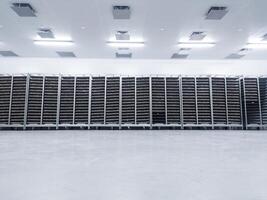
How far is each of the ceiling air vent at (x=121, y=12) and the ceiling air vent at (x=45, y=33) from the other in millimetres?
2860

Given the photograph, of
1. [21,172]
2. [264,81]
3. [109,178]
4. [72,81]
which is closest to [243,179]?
[109,178]

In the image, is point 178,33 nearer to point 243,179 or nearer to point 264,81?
point 264,81

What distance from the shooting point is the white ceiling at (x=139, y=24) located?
21.0 ft

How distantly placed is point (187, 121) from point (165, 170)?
9.49m

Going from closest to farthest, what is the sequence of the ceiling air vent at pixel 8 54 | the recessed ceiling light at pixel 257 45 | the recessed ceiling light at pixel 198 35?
the recessed ceiling light at pixel 198 35
the recessed ceiling light at pixel 257 45
the ceiling air vent at pixel 8 54

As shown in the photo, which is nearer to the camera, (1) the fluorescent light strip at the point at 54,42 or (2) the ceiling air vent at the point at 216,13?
(2) the ceiling air vent at the point at 216,13

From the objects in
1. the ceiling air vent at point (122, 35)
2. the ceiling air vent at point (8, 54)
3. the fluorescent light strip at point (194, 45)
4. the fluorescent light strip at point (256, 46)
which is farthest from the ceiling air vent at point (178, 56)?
the ceiling air vent at point (8, 54)

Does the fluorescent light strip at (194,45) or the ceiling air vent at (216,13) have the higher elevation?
the fluorescent light strip at (194,45)

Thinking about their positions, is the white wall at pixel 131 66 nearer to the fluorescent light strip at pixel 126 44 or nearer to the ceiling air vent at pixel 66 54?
the ceiling air vent at pixel 66 54

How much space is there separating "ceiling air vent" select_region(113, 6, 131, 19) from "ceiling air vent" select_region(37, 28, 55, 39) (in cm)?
286

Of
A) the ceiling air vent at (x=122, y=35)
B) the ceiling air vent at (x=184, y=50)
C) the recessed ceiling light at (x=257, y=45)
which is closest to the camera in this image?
the ceiling air vent at (x=122, y=35)

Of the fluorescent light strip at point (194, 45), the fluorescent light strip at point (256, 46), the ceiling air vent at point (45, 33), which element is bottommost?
the ceiling air vent at point (45, 33)

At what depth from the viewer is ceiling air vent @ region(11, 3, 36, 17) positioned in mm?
6398

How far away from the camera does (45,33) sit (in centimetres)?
854
